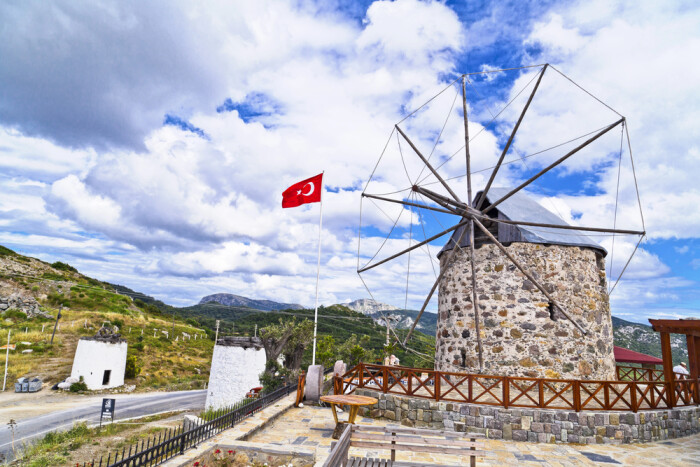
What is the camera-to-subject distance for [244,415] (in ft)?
30.9

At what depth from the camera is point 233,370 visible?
19.7 m

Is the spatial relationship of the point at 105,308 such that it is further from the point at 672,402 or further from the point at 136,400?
the point at 672,402

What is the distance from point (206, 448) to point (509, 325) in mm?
9362

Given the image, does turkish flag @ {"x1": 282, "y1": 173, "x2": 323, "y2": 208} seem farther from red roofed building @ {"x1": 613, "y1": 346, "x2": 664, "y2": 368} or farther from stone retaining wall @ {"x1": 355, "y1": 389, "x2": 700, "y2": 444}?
red roofed building @ {"x1": 613, "y1": 346, "x2": 664, "y2": 368}

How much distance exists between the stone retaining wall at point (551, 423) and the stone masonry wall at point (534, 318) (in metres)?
2.45

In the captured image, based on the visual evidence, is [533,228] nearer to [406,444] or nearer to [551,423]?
[551,423]

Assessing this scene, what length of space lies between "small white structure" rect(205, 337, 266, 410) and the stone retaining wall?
40.5 ft

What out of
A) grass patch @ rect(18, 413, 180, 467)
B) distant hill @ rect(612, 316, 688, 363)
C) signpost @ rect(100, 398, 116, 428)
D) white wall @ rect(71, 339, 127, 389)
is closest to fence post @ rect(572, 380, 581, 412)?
grass patch @ rect(18, 413, 180, 467)

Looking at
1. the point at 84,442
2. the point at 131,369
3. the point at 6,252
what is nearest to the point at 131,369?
the point at 131,369

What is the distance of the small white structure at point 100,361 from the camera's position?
82.3 ft

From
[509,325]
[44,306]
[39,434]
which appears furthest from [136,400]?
[44,306]

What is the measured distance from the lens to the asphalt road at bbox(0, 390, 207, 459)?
42.8ft

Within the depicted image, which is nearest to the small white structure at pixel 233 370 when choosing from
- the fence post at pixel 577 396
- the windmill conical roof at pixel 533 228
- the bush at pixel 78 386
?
the bush at pixel 78 386

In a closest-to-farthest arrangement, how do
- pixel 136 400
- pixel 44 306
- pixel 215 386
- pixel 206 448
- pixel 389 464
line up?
pixel 389 464, pixel 206 448, pixel 215 386, pixel 136 400, pixel 44 306
